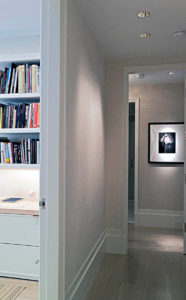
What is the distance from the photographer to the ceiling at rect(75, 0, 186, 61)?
2217mm

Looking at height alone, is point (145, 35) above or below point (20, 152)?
above

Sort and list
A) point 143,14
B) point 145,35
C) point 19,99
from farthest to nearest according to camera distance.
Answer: point 19,99
point 145,35
point 143,14

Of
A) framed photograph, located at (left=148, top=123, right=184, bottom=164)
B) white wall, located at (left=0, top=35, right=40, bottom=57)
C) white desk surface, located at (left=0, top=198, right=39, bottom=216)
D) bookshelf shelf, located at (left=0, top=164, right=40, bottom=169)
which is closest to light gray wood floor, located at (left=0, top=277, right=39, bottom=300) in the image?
white desk surface, located at (left=0, top=198, right=39, bottom=216)

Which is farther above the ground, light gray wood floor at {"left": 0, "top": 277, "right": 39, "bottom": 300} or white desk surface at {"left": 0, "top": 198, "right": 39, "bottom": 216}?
white desk surface at {"left": 0, "top": 198, "right": 39, "bottom": 216}

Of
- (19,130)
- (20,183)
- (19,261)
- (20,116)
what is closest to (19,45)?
(20,116)

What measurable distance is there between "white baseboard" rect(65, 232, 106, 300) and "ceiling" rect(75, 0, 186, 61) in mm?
2252

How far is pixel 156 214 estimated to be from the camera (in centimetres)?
480

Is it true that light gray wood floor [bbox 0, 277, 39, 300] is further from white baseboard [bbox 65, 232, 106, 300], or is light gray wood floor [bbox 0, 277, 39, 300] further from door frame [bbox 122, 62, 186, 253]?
door frame [bbox 122, 62, 186, 253]

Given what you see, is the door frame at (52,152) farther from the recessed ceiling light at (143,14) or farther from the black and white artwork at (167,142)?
the black and white artwork at (167,142)

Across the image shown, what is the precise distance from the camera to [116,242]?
11.5ft

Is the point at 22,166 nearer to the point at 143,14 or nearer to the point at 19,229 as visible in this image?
the point at 19,229

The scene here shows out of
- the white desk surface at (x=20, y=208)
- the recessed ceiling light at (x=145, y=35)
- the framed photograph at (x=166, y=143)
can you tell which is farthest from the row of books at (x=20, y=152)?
the framed photograph at (x=166, y=143)

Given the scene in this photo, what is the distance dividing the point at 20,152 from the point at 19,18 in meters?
1.36

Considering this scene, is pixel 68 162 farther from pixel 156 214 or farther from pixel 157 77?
pixel 156 214
